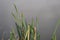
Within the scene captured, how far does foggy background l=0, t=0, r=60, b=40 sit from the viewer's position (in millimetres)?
1299

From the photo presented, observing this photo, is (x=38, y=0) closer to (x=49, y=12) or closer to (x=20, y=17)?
(x=49, y=12)

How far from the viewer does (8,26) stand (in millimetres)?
1301

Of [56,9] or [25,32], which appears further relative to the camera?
[56,9]

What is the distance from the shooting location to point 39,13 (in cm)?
132

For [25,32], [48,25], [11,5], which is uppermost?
[11,5]

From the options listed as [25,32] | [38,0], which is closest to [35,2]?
[38,0]

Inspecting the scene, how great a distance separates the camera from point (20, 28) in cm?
97

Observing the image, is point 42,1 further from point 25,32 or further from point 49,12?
point 25,32

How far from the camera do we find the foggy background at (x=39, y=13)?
4.26ft

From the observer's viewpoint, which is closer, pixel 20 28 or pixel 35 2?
pixel 20 28

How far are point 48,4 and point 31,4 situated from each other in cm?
18

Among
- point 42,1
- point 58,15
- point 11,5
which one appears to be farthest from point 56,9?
point 11,5

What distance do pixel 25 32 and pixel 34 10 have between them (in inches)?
17.1

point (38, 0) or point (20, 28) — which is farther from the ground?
point (38, 0)
